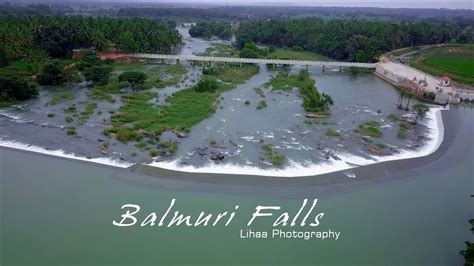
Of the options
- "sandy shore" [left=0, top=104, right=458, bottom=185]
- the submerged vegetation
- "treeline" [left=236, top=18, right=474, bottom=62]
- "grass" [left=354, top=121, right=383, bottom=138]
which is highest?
"treeline" [left=236, top=18, right=474, bottom=62]

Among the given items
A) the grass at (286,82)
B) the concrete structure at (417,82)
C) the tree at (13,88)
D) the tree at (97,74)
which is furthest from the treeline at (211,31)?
the tree at (13,88)

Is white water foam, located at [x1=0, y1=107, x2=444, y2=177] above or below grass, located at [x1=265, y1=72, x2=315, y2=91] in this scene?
below

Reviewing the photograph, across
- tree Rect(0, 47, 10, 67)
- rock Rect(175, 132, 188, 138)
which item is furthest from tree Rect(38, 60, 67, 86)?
rock Rect(175, 132, 188, 138)

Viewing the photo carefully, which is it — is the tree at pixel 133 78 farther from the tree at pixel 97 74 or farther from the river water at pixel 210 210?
the river water at pixel 210 210

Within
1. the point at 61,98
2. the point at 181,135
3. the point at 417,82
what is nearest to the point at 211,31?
the point at 417,82

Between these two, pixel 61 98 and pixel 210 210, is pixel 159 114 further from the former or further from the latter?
pixel 210 210

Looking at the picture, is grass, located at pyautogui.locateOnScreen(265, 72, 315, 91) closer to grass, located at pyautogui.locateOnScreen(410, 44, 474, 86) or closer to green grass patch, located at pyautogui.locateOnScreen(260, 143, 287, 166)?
green grass patch, located at pyautogui.locateOnScreen(260, 143, 287, 166)
